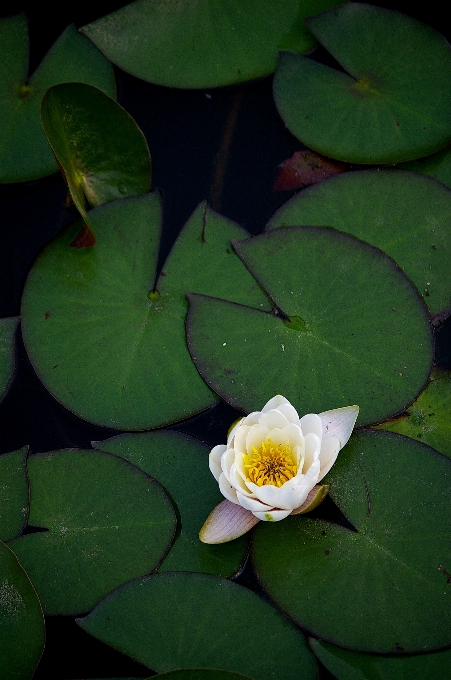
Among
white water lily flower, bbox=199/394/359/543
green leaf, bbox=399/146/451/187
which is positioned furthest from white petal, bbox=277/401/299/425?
green leaf, bbox=399/146/451/187

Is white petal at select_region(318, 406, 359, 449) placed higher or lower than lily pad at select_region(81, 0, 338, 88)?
lower

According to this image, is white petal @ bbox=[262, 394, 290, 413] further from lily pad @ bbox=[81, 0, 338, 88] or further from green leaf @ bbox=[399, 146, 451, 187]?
lily pad @ bbox=[81, 0, 338, 88]

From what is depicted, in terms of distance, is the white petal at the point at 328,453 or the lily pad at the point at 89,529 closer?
the white petal at the point at 328,453

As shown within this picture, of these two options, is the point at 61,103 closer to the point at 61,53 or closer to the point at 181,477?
the point at 61,53

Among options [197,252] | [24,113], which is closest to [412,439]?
[197,252]

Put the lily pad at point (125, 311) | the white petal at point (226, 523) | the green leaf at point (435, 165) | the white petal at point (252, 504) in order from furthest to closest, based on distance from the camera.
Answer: the green leaf at point (435, 165), the lily pad at point (125, 311), the white petal at point (226, 523), the white petal at point (252, 504)

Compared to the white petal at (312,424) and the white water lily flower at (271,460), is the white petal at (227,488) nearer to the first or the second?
the white water lily flower at (271,460)

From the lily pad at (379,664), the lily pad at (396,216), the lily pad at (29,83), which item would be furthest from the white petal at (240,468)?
the lily pad at (29,83)
